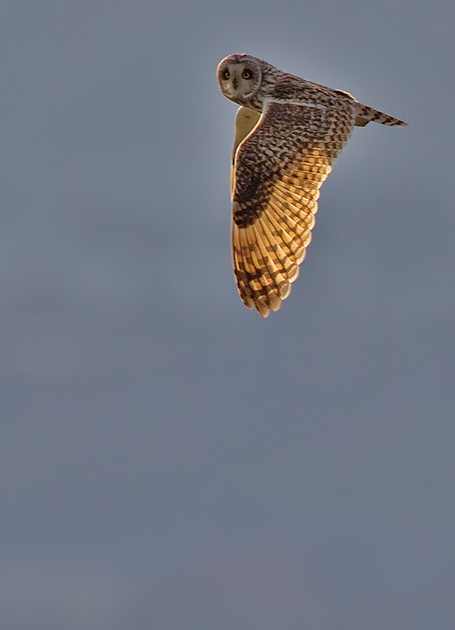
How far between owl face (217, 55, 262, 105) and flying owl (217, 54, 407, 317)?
1.63ft

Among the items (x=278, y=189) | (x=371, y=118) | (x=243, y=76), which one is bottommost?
(x=278, y=189)

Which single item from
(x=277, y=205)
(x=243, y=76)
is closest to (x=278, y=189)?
(x=277, y=205)

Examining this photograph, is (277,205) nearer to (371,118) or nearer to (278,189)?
(278,189)

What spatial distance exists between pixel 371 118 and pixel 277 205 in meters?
1.62

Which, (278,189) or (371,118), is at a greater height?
(371,118)

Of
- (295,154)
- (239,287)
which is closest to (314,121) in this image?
(295,154)

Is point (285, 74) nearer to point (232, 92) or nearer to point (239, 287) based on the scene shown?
point (232, 92)

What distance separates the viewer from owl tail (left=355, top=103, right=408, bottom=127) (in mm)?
23094

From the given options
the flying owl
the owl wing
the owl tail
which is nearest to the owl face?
the flying owl

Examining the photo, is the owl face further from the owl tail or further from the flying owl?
the owl tail

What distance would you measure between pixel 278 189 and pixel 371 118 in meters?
1.54

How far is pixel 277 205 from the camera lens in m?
22.5

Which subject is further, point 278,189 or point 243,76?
point 243,76

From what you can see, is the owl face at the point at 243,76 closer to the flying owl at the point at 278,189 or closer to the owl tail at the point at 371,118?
the flying owl at the point at 278,189
